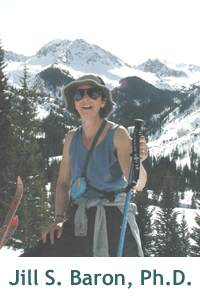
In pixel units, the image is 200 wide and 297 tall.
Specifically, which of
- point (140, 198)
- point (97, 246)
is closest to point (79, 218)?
point (97, 246)

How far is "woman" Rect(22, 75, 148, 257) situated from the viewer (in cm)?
274

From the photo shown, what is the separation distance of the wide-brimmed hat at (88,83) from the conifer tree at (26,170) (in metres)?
16.5

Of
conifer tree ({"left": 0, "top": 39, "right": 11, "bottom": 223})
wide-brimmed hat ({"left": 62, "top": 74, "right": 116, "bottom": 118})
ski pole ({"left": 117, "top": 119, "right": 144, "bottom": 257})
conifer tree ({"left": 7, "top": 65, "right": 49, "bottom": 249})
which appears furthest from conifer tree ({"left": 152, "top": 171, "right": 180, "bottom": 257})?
ski pole ({"left": 117, "top": 119, "right": 144, "bottom": 257})

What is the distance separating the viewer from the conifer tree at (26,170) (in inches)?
752

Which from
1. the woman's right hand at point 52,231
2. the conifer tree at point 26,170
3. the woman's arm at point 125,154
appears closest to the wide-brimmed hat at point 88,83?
the woman's arm at point 125,154

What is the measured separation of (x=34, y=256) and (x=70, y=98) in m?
2.06

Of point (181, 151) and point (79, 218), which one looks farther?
point (181, 151)

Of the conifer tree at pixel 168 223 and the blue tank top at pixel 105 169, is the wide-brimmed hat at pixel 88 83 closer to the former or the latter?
the blue tank top at pixel 105 169

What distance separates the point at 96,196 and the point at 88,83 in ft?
4.53

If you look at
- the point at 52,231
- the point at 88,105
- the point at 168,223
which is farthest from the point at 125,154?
the point at 168,223

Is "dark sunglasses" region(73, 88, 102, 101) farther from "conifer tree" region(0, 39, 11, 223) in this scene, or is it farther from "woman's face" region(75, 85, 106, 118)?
"conifer tree" region(0, 39, 11, 223)

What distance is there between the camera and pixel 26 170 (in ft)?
65.5

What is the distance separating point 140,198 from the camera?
134ft

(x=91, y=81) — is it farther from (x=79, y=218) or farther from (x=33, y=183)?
(x=33, y=183)
